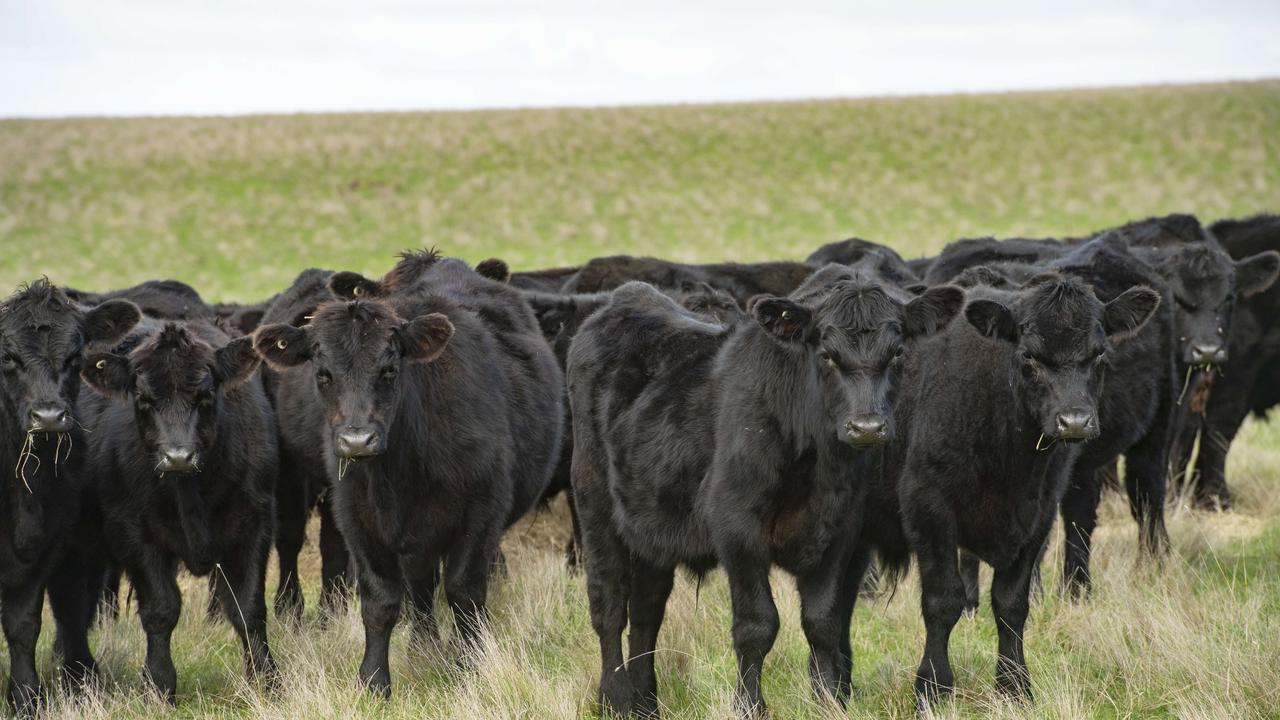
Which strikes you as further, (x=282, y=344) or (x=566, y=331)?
(x=566, y=331)

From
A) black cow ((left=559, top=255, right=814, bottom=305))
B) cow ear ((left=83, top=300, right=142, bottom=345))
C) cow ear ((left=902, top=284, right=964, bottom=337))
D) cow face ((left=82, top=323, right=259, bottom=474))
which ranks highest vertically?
cow ear ((left=902, top=284, right=964, bottom=337))

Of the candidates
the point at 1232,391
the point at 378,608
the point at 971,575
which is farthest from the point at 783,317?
the point at 1232,391

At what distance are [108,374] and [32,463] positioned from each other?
538mm

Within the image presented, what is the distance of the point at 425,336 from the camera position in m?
6.01

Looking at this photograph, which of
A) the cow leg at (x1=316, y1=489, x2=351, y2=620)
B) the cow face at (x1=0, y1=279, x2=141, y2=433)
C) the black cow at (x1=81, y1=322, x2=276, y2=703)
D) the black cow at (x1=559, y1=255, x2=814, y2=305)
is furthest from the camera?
the black cow at (x1=559, y1=255, x2=814, y2=305)

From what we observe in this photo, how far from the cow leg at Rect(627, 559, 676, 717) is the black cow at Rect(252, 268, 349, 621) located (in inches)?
92.8

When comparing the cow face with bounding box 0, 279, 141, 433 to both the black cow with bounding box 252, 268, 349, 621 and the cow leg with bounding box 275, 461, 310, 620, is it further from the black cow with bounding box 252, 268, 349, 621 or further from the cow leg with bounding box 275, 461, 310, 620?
the cow leg with bounding box 275, 461, 310, 620

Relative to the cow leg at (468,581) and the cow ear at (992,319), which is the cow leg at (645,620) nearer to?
the cow leg at (468,581)

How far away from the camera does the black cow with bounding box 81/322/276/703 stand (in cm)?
607

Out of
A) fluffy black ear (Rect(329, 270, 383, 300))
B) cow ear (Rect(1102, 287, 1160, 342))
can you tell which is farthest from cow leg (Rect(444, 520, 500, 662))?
cow ear (Rect(1102, 287, 1160, 342))

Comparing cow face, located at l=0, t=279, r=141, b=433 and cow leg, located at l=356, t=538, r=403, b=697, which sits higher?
cow face, located at l=0, t=279, r=141, b=433

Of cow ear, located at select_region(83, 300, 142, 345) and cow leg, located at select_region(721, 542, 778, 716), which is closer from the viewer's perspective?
cow leg, located at select_region(721, 542, 778, 716)

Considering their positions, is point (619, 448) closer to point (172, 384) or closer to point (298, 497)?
point (172, 384)

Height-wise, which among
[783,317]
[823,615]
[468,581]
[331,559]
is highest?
[783,317]
